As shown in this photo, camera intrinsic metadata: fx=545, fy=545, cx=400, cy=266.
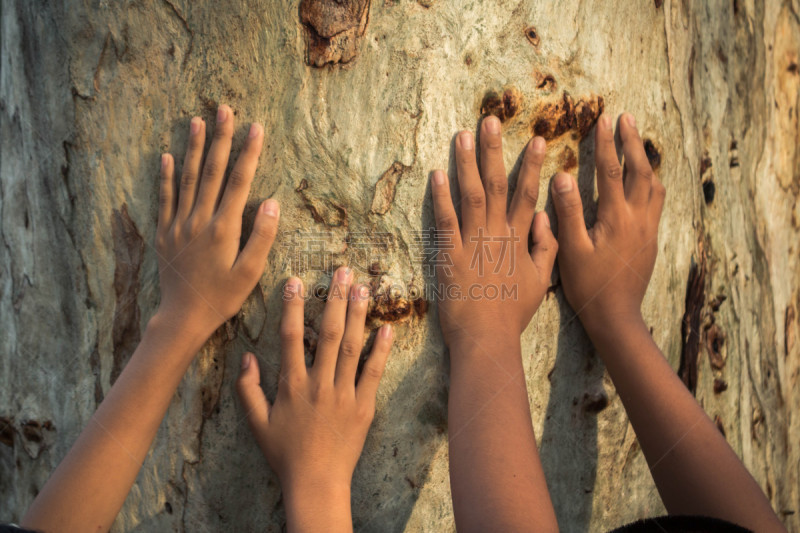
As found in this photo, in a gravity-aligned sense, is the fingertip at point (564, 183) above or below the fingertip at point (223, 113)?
below

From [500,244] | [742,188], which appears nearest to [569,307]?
[500,244]

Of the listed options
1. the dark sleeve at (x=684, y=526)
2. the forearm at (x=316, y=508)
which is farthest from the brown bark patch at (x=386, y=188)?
the dark sleeve at (x=684, y=526)

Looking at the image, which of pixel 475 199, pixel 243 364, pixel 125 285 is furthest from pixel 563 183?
pixel 125 285

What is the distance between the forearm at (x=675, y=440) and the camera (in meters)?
1.22

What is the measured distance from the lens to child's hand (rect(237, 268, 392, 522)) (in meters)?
1.30

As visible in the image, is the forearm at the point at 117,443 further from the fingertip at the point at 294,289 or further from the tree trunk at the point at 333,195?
the fingertip at the point at 294,289

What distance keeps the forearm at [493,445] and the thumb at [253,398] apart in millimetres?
453

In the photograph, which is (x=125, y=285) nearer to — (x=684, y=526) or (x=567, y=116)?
(x=567, y=116)

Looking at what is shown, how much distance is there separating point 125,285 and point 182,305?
8.8 inches

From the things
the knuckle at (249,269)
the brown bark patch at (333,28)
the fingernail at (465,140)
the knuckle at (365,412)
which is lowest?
the knuckle at (365,412)

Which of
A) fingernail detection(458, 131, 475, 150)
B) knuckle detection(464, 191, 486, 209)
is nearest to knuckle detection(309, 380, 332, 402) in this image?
knuckle detection(464, 191, 486, 209)

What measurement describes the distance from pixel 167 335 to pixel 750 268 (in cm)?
188

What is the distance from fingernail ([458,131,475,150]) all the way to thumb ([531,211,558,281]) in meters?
0.27

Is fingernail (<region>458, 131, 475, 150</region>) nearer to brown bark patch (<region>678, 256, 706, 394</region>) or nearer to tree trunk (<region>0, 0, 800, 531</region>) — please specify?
tree trunk (<region>0, 0, 800, 531</region>)
